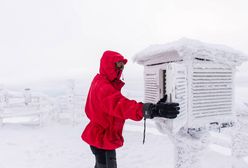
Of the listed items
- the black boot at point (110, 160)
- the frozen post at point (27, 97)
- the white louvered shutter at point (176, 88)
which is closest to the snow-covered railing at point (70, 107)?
the frozen post at point (27, 97)

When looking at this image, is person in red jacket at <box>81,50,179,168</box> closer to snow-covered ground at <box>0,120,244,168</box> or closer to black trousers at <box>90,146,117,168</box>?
black trousers at <box>90,146,117,168</box>

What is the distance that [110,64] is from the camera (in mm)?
2984

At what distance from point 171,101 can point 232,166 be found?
2.59 m

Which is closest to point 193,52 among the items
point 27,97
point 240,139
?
point 240,139

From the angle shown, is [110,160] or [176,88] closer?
[176,88]

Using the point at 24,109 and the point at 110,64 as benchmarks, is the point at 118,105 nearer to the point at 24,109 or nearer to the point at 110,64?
the point at 110,64

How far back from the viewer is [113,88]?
2.85m

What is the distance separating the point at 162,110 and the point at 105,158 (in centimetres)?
98

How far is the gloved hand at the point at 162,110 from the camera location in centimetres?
264

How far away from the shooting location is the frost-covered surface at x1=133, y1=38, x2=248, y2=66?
3.25 m

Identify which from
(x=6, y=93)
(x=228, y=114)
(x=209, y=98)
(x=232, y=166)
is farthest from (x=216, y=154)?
(x=6, y=93)

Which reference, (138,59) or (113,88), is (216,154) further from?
(113,88)

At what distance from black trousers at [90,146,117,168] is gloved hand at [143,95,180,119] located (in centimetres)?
75

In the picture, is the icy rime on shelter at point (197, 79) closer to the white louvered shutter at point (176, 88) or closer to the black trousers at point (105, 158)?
the white louvered shutter at point (176, 88)
